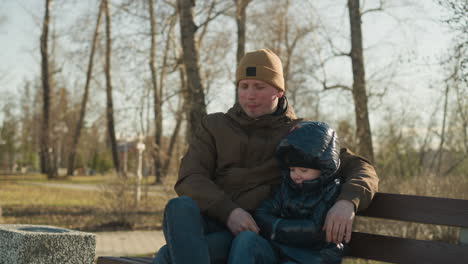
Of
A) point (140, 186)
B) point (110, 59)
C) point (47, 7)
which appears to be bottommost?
point (140, 186)

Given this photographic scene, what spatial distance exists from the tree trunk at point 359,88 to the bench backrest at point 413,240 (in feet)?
18.5

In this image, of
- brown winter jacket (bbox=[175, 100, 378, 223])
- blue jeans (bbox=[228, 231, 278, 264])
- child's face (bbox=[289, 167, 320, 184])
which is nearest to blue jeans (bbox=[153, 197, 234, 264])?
blue jeans (bbox=[228, 231, 278, 264])

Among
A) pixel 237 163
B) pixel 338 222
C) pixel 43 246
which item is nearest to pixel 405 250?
pixel 338 222

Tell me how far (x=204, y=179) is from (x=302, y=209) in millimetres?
627

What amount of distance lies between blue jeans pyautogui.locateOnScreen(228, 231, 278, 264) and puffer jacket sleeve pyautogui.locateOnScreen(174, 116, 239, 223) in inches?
10.8

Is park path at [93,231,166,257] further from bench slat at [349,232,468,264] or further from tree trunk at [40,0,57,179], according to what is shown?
tree trunk at [40,0,57,179]

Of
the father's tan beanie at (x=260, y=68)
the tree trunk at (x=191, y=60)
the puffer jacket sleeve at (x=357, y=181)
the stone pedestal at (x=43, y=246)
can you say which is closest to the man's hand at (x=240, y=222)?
the puffer jacket sleeve at (x=357, y=181)

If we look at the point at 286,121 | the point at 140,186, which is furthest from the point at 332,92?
the point at 286,121

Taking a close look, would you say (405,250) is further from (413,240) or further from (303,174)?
(303,174)

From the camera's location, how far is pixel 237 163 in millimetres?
3205

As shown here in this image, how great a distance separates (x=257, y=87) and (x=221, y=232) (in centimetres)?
87

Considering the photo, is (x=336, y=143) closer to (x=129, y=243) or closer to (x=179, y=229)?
(x=179, y=229)

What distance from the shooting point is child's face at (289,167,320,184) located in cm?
276

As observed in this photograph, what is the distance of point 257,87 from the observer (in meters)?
3.23
